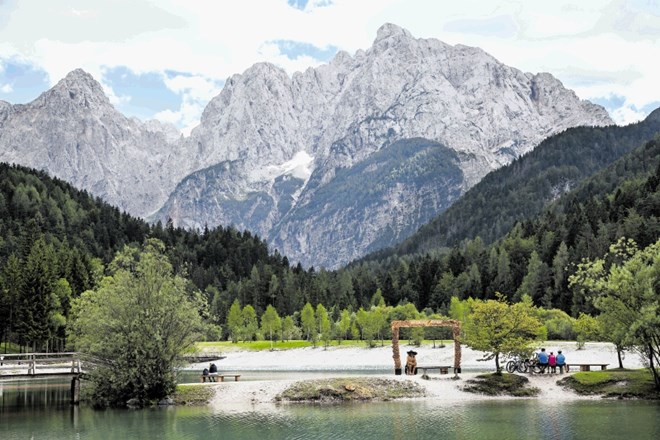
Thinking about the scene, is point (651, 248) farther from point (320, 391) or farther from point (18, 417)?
Result: point (18, 417)

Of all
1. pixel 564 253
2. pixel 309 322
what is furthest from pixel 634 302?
pixel 564 253

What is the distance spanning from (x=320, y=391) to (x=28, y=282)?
2683 inches

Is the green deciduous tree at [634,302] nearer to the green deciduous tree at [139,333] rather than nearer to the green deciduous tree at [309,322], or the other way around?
the green deciduous tree at [139,333]

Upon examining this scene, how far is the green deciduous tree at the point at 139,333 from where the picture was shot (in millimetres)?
63344

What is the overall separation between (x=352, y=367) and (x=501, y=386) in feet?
183

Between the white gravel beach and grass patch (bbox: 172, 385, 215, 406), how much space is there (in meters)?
0.80

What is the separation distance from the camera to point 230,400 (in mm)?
66125

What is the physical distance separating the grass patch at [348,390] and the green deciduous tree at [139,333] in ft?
33.6

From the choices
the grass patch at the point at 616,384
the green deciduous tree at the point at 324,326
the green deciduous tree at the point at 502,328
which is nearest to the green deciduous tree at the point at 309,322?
the green deciduous tree at the point at 324,326

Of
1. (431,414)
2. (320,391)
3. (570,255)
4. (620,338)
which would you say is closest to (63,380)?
(320,391)

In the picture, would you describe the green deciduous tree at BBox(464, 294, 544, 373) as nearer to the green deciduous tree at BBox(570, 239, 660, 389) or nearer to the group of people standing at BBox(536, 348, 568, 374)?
the group of people standing at BBox(536, 348, 568, 374)

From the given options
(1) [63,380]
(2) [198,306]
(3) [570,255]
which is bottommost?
(1) [63,380]

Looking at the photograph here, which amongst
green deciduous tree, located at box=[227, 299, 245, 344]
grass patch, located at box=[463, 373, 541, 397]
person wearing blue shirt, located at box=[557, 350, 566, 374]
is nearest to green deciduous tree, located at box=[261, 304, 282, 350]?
green deciduous tree, located at box=[227, 299, 245, 344]

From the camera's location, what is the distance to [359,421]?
5372cm
